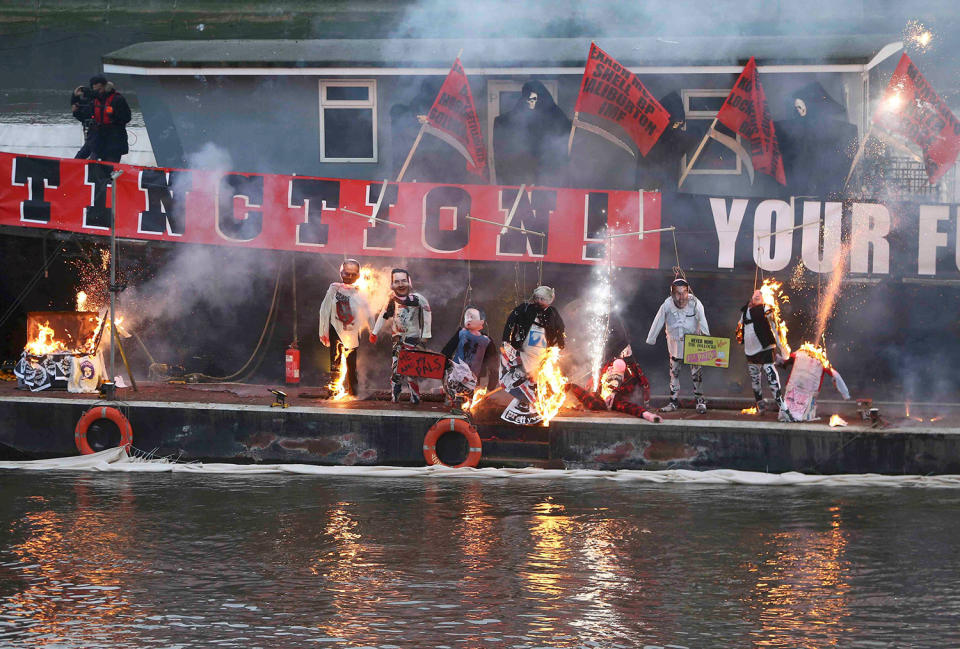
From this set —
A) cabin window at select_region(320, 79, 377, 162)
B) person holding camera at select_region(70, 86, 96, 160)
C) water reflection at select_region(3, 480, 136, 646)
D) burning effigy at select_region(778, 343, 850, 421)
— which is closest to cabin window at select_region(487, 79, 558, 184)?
cabin window at select_region(320, 79, 377, 162)

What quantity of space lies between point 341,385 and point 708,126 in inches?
263

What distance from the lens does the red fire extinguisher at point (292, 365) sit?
51.3ft

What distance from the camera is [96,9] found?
2158 cm

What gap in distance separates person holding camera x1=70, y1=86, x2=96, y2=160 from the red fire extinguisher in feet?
15.3

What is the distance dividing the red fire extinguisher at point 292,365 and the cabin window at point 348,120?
3.41 meters

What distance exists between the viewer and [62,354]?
1518 cm

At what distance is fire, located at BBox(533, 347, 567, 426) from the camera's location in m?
14.0

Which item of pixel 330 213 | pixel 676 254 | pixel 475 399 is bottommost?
pixel 475 399

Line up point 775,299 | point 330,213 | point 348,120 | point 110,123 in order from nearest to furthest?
point 775,299 → point 330,213 → point 110,123 → point 348,120

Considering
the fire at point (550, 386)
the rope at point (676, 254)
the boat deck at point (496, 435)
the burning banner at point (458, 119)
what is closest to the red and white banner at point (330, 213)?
the rope at point (676, 254)

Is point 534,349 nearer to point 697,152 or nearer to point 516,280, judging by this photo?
point 516,280

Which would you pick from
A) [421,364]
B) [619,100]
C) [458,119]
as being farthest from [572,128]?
[421,364]

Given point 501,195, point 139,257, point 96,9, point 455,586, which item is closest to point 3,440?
point 139,257

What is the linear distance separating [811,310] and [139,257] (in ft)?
30.8
